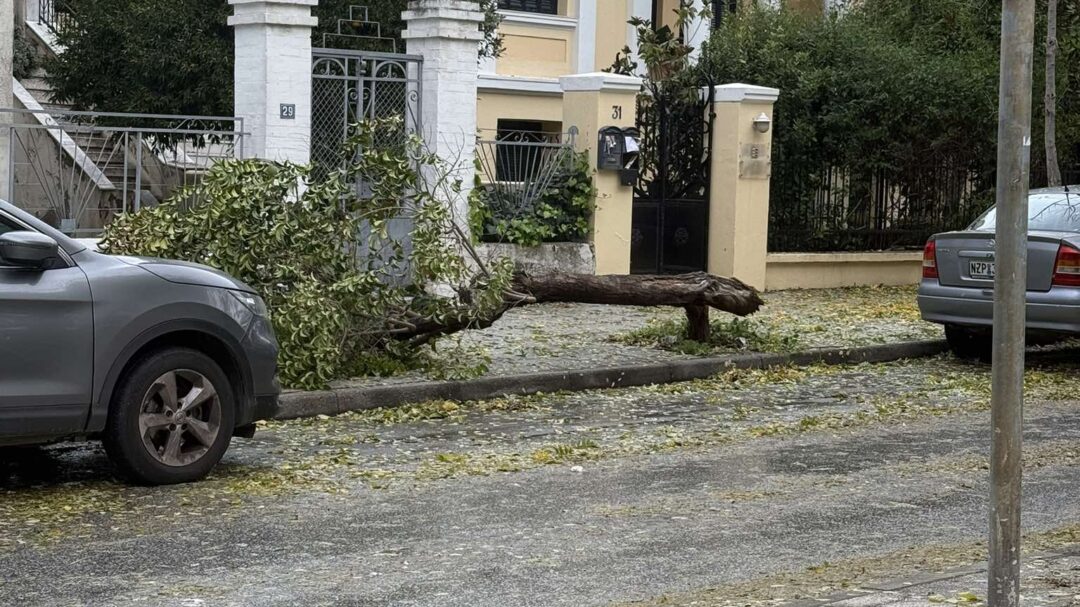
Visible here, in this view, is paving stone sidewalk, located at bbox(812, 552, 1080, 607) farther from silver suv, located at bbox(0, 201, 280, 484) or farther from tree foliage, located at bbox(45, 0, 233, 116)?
tree foliage, located at bbox(45, 0, 233, 116)

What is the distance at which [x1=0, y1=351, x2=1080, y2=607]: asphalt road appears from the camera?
6.24 metres

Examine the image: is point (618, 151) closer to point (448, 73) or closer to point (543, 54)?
point (448, 73)

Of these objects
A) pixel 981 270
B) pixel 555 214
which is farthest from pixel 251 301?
pixel 555 214

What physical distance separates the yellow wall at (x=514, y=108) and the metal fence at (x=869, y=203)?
8.83 metres

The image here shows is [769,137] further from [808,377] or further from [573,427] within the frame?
[573,427]

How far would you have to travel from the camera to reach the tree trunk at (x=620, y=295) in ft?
39.7

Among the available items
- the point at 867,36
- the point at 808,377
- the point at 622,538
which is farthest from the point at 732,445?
the point at 867,36

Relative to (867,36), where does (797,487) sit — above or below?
below

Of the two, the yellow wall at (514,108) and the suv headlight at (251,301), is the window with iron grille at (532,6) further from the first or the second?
the suv headlight at (251,301)

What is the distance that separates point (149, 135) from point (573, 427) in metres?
7.38

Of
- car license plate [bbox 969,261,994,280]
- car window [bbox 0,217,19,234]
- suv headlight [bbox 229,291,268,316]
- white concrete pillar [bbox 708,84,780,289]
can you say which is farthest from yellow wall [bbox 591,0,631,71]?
car window [bbox 0,217,19,234]

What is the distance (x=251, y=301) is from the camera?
8656 mm

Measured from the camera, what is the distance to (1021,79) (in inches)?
189

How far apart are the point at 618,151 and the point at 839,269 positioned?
4378 mm
